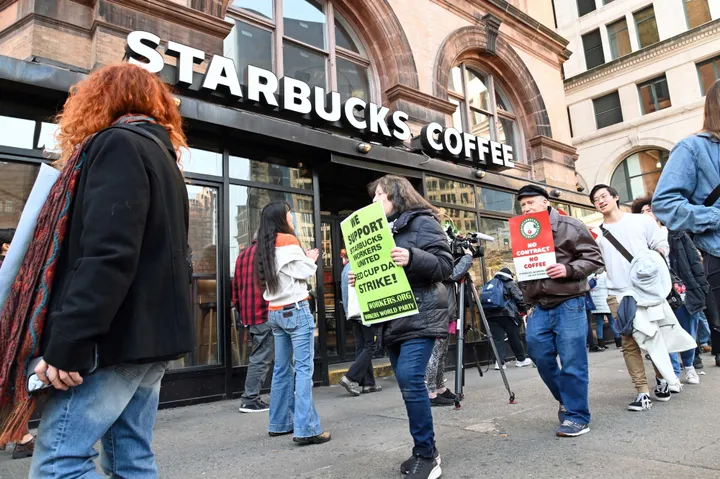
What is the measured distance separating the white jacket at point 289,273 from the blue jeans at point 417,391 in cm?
145

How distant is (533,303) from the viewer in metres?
4.06

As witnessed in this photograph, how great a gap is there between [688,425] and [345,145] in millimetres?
5483

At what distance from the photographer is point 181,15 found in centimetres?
689

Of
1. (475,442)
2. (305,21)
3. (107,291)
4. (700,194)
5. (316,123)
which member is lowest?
(475,442)

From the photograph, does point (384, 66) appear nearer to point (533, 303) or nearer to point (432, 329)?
point (533, 303)

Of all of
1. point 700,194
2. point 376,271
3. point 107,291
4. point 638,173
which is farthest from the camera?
point 638,173

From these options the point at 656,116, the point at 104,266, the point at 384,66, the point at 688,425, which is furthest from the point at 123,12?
the point at 656,116

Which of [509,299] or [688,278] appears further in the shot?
[509,299]

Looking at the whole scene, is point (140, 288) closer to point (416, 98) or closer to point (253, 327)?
point (253, 327)

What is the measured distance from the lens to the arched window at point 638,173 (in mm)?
23730

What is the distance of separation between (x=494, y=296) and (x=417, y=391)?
18.6ft

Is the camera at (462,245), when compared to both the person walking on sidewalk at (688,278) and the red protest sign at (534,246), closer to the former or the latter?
the red protest sign at (534,246)

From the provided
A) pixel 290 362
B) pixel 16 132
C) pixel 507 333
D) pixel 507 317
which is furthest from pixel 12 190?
pixel 507 333

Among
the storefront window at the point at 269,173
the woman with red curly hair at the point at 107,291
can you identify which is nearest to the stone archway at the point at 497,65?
the storefront window at the point at 269,173
